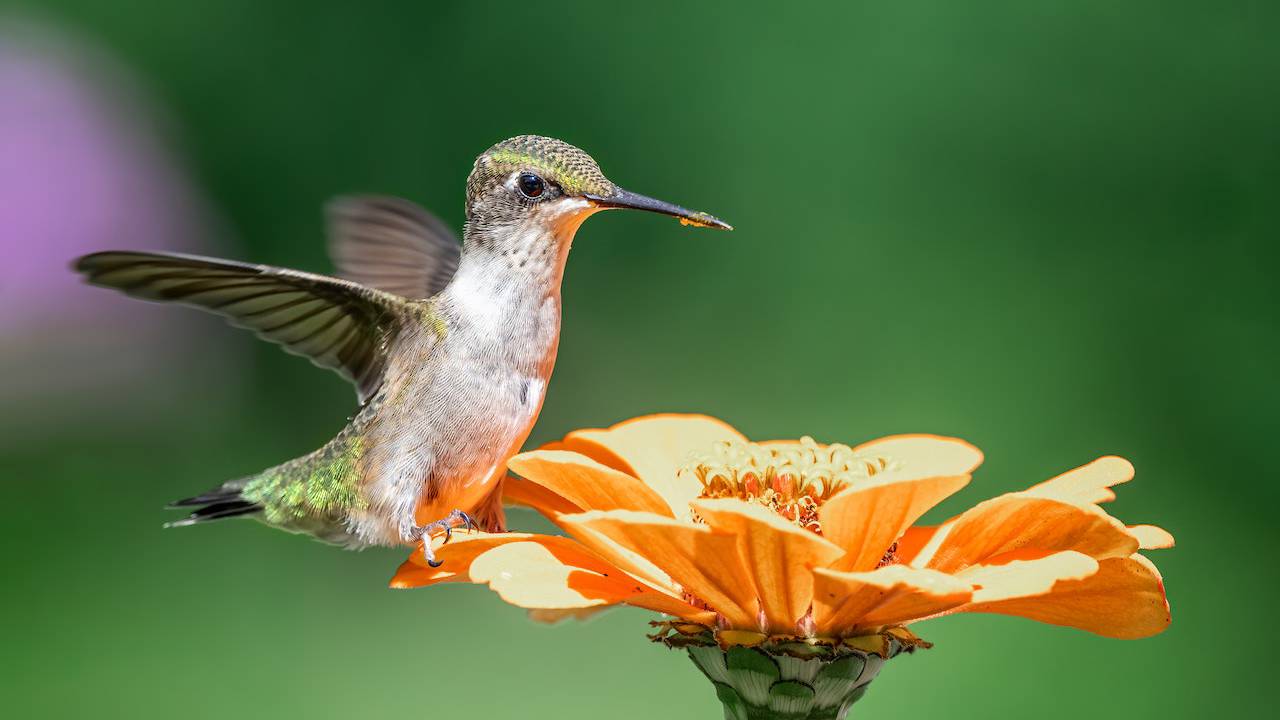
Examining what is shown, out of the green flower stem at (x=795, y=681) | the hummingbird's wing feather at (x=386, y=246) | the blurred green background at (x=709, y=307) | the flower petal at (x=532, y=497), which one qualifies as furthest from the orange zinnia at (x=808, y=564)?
the blurred green background at (x=709, y=307)

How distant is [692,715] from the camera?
3115 millimetres

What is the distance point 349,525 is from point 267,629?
1.88 m

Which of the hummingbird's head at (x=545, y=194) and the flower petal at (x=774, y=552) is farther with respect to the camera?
the hummingbird's head at (x=545, y=194)

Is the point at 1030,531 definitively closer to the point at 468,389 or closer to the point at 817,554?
the point at 817,554

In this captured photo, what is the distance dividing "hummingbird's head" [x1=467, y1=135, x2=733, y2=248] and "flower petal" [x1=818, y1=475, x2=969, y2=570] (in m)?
0.56

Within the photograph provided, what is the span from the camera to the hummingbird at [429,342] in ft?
5.84

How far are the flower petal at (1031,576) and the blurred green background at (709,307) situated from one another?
5.33ft

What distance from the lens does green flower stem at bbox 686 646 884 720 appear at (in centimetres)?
146

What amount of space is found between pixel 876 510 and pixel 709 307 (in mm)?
3307

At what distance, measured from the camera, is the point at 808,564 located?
51.3 inches

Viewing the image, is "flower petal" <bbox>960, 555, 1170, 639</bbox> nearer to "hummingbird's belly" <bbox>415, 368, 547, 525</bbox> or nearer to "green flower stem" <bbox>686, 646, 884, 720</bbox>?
"green flower stem" <bbox>686, 646, 884, 720</bbox>

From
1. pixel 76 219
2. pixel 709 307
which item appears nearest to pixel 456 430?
pixel 709 307

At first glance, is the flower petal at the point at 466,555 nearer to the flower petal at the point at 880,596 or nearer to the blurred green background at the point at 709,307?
the flower petal at the point at 880,596

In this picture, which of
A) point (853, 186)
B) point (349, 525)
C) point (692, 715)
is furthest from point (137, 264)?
point (853, 186)
